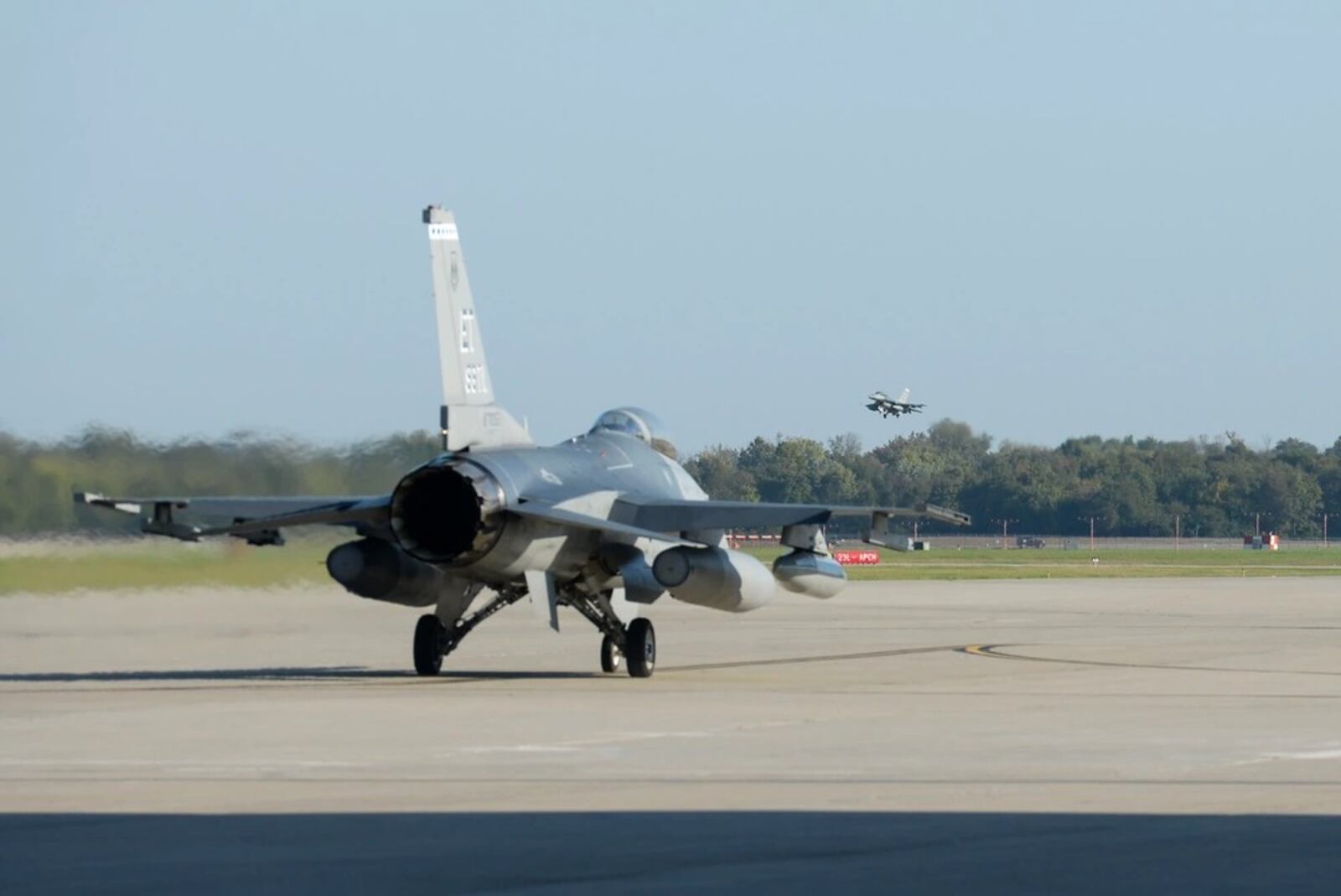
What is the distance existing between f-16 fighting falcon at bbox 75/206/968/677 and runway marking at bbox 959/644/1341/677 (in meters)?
4.08

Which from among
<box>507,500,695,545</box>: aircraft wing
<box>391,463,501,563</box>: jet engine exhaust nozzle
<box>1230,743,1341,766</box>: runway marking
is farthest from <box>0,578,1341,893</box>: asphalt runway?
<box>507,500,695,545</box>: aircraft wing

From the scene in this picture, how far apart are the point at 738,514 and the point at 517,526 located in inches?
132

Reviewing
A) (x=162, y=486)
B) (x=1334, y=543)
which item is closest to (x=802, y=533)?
(x=162, y=486)

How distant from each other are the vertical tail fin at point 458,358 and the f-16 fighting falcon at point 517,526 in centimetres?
2

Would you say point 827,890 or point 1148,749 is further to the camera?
point 1148,749

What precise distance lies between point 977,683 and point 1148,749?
9230mm

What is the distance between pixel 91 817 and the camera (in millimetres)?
14773

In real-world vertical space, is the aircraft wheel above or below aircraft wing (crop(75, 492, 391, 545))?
below

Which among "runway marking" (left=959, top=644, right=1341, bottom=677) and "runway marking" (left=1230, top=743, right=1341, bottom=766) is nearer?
"runway marking" (left=1230, top=743, right=1341, bottom=766)

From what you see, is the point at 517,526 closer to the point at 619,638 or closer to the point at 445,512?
the point at 445,512

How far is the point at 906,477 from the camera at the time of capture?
5487 inches

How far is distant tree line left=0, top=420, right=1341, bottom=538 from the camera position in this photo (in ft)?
113

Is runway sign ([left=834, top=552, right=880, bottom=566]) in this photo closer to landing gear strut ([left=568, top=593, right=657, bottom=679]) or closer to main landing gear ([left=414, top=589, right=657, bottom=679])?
landing gear strut ([left=568, top=593, right=657, bottom=679])

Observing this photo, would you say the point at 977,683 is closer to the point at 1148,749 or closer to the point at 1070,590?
the point at 1148,749
